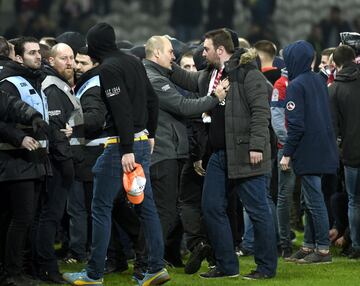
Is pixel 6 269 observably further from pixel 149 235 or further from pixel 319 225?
pixel 319 225

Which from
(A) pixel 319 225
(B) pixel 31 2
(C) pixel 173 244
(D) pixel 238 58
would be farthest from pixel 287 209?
(B) pixel 31 2

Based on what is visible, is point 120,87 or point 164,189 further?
point 164,189

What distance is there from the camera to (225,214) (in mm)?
8688

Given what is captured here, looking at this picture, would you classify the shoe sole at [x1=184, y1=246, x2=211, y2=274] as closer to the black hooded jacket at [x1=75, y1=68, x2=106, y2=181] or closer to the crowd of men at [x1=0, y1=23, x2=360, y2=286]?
the crowd of men at [x1=0, y1=23, x2=360, y2=286]

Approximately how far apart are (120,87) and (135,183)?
0.72 meters

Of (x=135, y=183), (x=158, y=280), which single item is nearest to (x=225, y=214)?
(x=158, y=280)

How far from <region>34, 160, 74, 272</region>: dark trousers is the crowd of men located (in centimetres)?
1

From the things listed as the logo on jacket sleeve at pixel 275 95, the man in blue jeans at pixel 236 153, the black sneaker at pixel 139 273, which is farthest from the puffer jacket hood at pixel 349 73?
the black sneaker at pixel 139 273

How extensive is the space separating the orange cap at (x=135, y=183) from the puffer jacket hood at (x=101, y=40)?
911mm

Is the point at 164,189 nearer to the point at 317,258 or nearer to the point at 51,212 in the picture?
the point at 51,212

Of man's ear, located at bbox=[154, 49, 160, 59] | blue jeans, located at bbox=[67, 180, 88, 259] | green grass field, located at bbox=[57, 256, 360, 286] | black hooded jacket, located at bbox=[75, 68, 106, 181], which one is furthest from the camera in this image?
blue jeans, located at bbox=[67, 180, 88, 259]

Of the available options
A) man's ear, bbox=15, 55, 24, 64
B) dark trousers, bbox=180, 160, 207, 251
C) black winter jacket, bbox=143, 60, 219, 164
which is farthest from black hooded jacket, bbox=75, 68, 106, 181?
dark trousers, bbox=180, 160, 207, 251

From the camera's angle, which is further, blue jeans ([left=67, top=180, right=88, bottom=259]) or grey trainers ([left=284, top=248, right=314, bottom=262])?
blue jeans ([left=67, top=180, right=88, bottom=259])

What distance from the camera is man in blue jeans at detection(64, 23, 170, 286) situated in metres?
7.81
